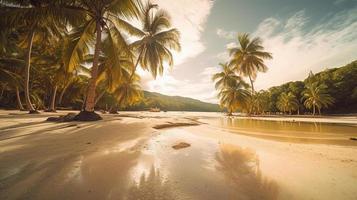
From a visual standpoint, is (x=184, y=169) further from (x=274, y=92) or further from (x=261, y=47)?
(x=274, y=92)

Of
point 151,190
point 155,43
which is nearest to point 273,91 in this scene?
point 155,43

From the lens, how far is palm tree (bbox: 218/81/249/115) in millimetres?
26266

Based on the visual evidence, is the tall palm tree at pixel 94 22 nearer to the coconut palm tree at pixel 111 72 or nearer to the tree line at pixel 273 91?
the coconut palm tree at pixel 111 72

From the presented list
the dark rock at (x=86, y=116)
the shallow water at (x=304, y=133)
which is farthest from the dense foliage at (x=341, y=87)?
the dark rock at (x=86, y=116)

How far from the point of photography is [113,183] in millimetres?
1848

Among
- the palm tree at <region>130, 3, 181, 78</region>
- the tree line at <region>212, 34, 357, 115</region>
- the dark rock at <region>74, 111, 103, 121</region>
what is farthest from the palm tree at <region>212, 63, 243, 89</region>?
the dark rock at <region>74, 111, 103, 121</region>

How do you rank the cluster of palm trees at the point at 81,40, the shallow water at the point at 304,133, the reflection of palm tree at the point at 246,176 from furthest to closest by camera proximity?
the cluster of palm trees at the point at 81,40 → the shallow water at the point at 304,133 → the reflection of palm tree at the point at 246,176

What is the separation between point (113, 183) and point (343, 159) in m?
4.29

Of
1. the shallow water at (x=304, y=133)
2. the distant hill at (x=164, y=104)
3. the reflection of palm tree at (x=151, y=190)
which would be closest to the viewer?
the reflection of palm tree at (x=151, y=190)

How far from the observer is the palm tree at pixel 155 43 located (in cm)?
1626

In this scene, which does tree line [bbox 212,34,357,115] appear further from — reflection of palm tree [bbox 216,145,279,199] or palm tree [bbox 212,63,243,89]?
reflection of palm tree [bbox 216,145,279,199]

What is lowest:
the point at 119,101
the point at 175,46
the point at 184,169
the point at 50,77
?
the point at 184,169

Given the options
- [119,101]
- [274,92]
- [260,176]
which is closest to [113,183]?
[260,176]

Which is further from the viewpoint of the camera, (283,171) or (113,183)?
(283,171)
